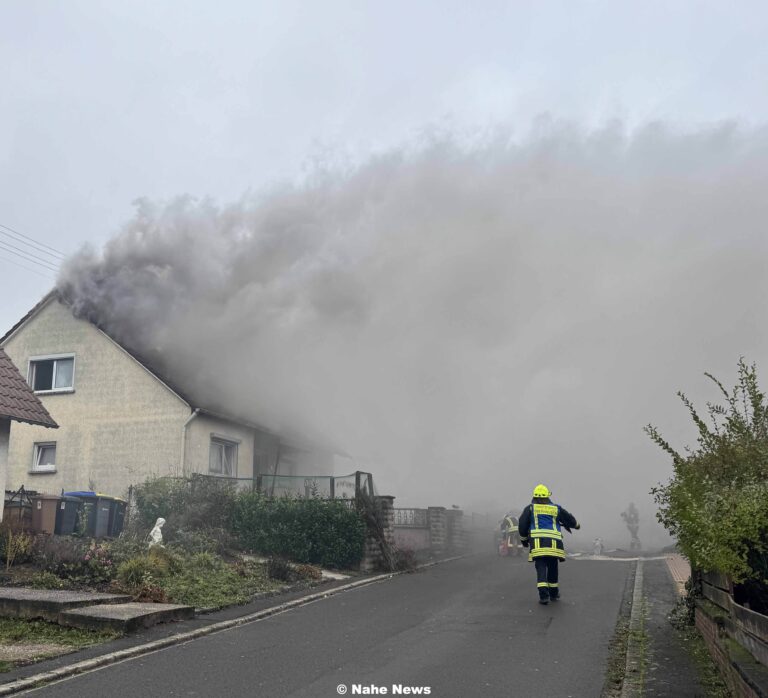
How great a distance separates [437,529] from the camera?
72.0 feet

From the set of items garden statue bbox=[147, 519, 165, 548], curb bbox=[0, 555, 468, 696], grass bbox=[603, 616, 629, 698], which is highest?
garden statue bbox=[147, 519, 165, 548]

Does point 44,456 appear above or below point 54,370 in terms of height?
below

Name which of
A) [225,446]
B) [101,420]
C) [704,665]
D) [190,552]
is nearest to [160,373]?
[101,420]

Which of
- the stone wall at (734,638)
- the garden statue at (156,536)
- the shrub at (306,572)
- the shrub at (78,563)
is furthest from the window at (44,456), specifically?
the stone wall at (734,638)

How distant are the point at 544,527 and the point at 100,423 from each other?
44.2 feet

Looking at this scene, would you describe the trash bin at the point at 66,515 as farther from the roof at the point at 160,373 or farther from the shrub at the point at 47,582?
the roof at the point at 160,373

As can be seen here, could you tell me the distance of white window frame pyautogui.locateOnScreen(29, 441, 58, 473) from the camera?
19.9 m

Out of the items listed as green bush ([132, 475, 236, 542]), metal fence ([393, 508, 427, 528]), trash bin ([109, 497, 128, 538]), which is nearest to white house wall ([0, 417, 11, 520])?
trash bin ([109, 497, 128, 538])

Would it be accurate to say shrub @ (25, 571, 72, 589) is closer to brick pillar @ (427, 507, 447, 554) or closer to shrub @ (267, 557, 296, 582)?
shrub @ (267, 557, 296, 582)

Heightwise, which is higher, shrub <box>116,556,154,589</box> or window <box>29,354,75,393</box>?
window <box>29,354,75,393</box>

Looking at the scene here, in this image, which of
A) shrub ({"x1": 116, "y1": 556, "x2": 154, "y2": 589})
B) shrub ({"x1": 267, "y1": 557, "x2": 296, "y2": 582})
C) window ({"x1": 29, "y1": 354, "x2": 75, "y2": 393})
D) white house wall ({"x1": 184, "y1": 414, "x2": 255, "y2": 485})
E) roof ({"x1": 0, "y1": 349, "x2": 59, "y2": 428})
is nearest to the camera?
shrub ({"x1": 116, "y1": 556, "x2": 154, "y2": 589})

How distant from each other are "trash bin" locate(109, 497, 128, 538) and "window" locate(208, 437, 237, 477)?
14.0 ft

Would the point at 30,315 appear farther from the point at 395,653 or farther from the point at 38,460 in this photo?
the point at 395,653

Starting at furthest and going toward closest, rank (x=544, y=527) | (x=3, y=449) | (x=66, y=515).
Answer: (x=66, y=515), (x=3, y=449), (x=544, y=527)
